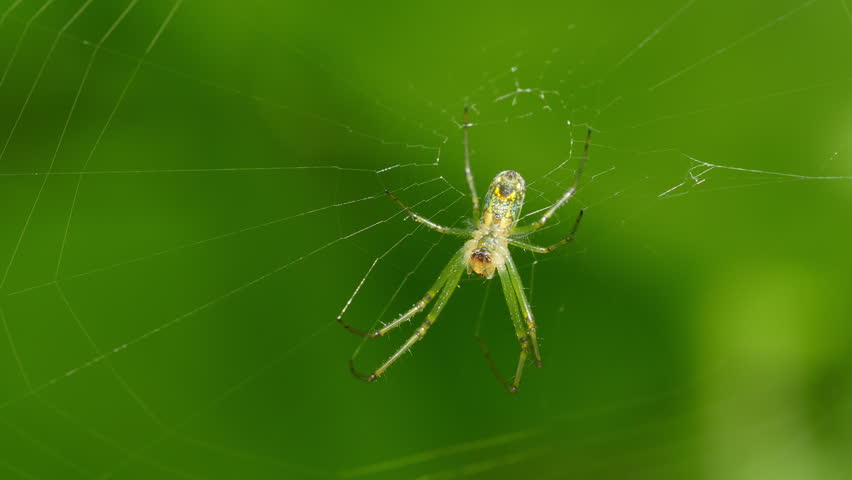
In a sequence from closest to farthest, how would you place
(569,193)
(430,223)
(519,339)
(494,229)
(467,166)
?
(467,166) < (569,193) < (430,223) < (519,339) < (494,229)

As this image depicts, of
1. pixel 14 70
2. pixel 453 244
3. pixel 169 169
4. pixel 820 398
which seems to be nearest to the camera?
pixel 14 70

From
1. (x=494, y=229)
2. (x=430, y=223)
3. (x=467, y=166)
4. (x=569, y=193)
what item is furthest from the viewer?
(x=494, y=229)

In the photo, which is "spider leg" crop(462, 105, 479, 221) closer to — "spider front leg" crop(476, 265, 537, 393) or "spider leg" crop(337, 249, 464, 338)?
"spider leg" crop(337, 249, 464, 338)

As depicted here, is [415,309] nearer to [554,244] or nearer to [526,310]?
[526,310]

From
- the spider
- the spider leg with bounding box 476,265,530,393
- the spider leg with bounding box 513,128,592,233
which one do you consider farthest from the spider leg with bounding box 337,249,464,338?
the spider leg with bounding box 513,128,592,233

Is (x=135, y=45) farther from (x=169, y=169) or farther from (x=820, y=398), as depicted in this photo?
(x=820, y=398)

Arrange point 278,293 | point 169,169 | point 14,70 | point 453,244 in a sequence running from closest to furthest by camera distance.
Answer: point 14,70 < point 169,169 < point 278,293 < point 453,244

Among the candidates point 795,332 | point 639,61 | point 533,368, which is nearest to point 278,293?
point 533,368

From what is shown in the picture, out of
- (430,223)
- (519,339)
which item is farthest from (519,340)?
(430,223)
